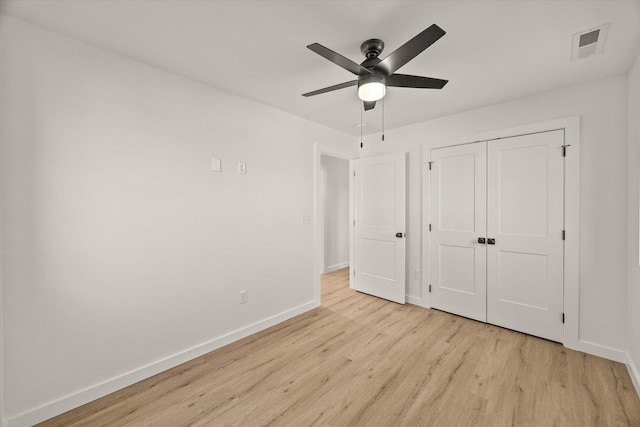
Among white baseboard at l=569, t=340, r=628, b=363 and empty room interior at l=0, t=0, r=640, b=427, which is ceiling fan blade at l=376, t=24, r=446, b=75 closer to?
empty room interior at l=0, t=0, r=640, b=427

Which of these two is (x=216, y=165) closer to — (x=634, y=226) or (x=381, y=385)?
(x=381, y=385)

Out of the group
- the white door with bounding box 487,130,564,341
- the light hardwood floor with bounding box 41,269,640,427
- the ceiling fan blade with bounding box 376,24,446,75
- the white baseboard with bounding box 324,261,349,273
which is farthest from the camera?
the white baseboard with bounding box 324,261,349,273

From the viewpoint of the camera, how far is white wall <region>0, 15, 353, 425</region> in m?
1.69

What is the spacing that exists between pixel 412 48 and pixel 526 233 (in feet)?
8.00

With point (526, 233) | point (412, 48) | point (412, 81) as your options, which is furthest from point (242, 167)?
point (526, 233)

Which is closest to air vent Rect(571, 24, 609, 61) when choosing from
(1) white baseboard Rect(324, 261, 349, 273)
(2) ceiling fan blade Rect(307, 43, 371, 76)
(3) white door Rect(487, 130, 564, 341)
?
(3) white door Rect(487, 130, 564, 341)

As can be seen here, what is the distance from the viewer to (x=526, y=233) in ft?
9.37

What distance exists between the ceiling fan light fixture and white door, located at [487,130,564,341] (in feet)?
6.48

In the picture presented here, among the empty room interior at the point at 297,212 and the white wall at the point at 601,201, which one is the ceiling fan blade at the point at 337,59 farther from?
the white wall at the point at 601,201

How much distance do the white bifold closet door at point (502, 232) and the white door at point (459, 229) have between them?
0.01 meters

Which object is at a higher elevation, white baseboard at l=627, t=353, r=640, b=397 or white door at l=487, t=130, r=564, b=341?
white door at l=487, t=130, r=564, b=341

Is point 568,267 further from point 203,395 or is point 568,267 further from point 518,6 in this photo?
point 203,395

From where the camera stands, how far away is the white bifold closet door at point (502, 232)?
107 inches

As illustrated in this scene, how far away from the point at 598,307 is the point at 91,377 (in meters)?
4.28
